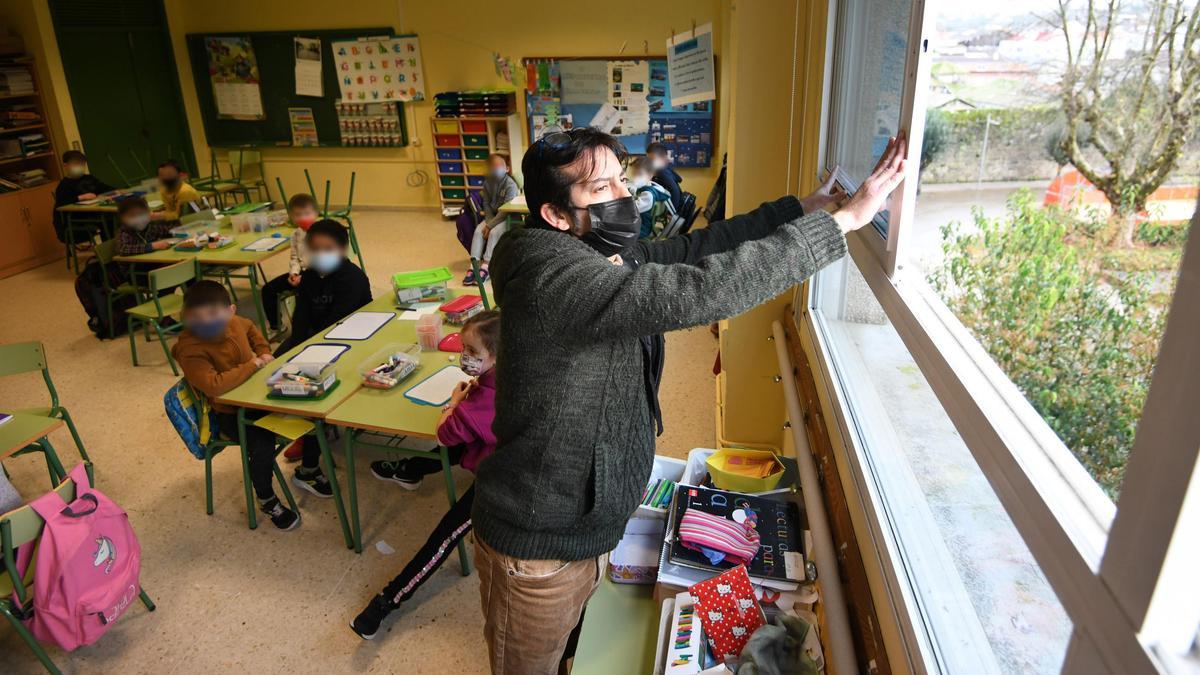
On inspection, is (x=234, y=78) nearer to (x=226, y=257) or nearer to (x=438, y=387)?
(x=226, y=257)

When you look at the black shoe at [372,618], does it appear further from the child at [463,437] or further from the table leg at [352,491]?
the table leg at [352,491]

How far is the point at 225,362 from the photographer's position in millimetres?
3109

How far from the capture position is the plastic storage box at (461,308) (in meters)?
3.46

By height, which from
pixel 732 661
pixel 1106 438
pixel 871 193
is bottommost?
pixel 732 661

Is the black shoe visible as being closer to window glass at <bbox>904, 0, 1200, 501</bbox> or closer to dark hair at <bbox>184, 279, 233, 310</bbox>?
dark hair at <bbox>184, 279, 233, 310</bbox>

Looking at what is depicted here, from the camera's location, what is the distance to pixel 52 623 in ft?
7.51

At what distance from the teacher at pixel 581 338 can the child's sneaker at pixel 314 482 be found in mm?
2040

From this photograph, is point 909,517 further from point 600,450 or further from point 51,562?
point 51,562

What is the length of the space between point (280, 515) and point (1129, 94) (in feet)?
10.9

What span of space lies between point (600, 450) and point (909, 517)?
60 centimetres

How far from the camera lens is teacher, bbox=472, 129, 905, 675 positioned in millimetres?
1162

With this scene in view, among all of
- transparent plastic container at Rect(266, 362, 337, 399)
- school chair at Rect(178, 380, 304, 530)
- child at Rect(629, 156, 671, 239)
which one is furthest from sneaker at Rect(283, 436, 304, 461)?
child at Rect(629, 156, 671, 239)

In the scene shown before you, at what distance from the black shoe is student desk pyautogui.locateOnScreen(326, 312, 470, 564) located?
1.22 feet

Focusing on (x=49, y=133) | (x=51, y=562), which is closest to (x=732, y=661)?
(x=51, y=562)
